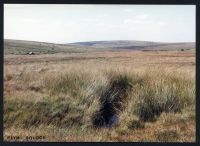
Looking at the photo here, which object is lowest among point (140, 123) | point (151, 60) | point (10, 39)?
point (140, 123)

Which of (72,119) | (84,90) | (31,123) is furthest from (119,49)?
(31,123)

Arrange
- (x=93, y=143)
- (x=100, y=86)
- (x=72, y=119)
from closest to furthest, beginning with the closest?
1. (x=93, y=143)
2. (x=72, y=119)
3. (x=100, y=86)

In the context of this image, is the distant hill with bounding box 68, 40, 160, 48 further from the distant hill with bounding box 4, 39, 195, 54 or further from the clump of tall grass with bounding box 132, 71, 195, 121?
the clump of tall grass with bounding box 132, 71, 195, 121

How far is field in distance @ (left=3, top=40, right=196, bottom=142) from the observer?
7723 millimetres

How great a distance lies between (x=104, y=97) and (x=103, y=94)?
0.08 metres

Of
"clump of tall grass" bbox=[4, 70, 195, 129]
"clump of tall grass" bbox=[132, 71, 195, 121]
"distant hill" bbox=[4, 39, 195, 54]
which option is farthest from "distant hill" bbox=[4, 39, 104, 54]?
"clump of tall grass" bbox=[132, 71, 195, 121]

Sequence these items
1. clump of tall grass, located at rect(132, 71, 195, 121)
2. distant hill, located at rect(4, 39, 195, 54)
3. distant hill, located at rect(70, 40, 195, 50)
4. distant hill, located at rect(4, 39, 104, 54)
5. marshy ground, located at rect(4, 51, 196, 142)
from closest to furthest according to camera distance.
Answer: marshy ground, located at rect(4, 51, 196, 142), distant hill, located at rect(4, 39, 104, 54), distant hill, located at rect(4, 39, 195, 54), clump of tall grass, located at rect(132, 71, 195, 121), distant hill, located at rect(70, 40, 195, 50)

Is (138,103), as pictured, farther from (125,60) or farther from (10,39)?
(10,39)

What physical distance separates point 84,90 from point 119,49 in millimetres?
1039

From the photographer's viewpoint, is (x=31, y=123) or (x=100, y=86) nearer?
(x=31, y=123)

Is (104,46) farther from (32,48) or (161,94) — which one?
(32,48)

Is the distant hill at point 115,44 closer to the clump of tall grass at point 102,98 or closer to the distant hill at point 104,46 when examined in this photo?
the distant hill at point 104,46

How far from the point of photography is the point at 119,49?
854 cm

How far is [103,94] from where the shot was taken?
852 cm
